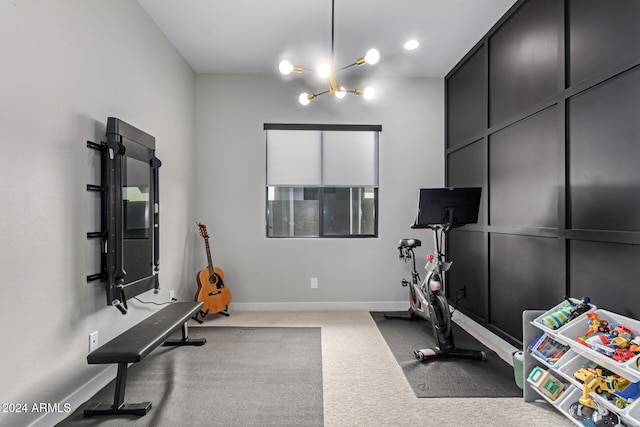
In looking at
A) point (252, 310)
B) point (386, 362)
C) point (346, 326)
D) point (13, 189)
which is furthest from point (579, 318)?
point (252, 310)

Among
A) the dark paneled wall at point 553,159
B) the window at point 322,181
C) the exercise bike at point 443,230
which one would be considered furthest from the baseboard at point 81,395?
the dark paneled wall at point 553,159

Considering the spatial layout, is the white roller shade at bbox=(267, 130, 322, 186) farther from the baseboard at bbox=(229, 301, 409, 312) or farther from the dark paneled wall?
the dark paneled wall

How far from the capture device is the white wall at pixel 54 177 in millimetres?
1625

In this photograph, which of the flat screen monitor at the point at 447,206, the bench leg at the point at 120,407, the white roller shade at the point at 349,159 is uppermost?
the white roller shade at the point at 349,159

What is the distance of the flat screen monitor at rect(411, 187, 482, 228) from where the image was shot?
9.18 ft

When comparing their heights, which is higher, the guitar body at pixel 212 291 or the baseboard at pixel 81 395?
the guitar body at pixel 212 291

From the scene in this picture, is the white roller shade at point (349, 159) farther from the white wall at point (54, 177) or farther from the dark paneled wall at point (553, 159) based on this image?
the white wall at point (54, 177)

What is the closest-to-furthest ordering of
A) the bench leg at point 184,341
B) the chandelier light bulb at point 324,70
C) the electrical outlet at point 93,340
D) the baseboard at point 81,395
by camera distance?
the baseboard at point 81,395, the electrical outlet at point 93,340, the chandelier light bulb at point 324,70, the bench leg at point 184,341

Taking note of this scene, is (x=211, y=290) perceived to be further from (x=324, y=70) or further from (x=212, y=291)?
(x=324, y=70)

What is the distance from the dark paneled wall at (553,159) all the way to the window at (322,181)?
1214 millimetres

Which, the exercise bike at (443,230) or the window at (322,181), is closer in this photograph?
the exercise bike at (443,230)

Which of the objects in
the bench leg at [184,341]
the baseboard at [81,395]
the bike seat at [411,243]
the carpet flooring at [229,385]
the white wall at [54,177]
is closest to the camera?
the white wall at [54,177]

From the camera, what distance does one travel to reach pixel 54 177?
6.25 feet

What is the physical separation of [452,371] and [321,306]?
1.96 m
